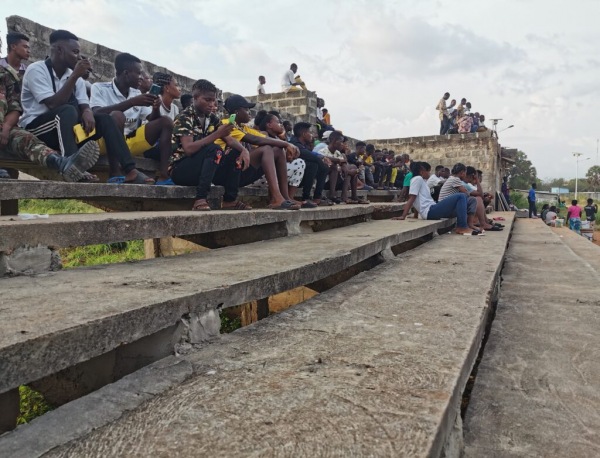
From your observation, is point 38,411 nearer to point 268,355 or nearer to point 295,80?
point 268,355

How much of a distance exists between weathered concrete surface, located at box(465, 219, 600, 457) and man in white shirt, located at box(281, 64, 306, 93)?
8822 millimetres

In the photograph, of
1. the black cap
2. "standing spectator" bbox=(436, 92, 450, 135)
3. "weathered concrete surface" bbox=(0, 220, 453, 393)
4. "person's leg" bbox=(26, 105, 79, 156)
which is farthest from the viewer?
"standing spectator" bbox=(436, 92, 450, 135)

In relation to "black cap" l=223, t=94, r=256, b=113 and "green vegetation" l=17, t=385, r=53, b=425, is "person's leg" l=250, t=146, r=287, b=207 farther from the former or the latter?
"green vegetation" l=17, t=385, r=53, b=425

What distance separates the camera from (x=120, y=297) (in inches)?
54.8

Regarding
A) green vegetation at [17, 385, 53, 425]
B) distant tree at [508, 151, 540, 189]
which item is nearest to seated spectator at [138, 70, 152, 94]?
green vegetation at [17, 385, 53, 425]

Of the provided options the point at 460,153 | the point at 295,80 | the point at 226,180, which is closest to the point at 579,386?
the point at 226,180

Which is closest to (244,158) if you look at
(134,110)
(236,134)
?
(236,134)

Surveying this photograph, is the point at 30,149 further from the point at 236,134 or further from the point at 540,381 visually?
the point at 540,381

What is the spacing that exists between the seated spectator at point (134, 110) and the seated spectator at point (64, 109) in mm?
297

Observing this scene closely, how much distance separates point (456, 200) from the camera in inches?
231

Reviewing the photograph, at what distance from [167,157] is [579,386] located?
370 centimetres

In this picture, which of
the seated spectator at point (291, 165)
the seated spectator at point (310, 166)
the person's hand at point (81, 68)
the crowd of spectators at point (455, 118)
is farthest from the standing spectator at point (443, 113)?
the person's hand at point (81, 68)

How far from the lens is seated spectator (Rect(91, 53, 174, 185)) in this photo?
13.2 feet

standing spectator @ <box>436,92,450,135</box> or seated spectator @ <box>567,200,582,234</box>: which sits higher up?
standing spectator @ <box>436,92,450,135</box>
